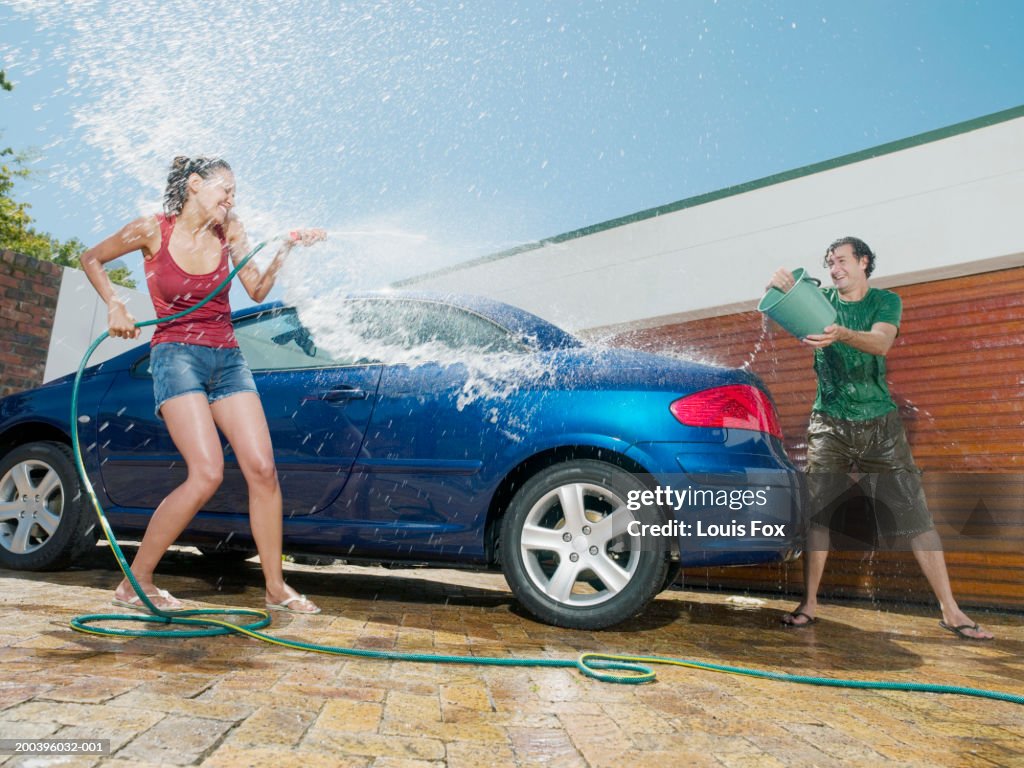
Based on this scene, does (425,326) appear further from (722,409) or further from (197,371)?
(722,409)

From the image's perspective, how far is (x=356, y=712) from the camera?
2.03 metres

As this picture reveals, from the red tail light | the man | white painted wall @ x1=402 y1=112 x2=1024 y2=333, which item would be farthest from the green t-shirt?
white painted wall @ x1=402 y1=112 x2=1024 y2=333

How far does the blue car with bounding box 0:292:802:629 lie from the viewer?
337 centimetres

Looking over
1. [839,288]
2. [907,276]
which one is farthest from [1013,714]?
[907,276]

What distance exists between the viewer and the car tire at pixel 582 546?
11.1ft

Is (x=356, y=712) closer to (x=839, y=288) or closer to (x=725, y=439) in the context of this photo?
(x=725, y=439)

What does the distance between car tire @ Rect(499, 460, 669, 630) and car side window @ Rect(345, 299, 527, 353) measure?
0.69 m

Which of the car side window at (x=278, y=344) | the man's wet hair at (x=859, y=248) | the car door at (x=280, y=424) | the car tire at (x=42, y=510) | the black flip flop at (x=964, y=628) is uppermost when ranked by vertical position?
the man's wet hair at (x=859, y=248)

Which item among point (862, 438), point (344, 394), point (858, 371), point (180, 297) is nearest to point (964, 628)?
point (862, 438)

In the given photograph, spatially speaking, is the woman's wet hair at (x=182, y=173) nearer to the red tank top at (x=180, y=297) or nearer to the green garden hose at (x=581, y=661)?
the red tank top at (x=180, y=297)

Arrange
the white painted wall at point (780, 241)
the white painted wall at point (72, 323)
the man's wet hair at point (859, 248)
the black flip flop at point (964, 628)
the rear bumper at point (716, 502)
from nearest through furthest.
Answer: the rear bumper at point (716, 502) < the black flip flop at point (964, 628) < the man's wet hair at point (859, 248) < the white painted wall at point (780, 241) < the white painted wall at point (72, 323)

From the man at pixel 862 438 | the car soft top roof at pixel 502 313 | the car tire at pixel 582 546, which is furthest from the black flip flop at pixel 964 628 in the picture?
the car soft top roof at pixel 502 313

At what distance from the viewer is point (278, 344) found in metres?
4.20

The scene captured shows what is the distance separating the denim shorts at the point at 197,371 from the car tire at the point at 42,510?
1284 millimetres
